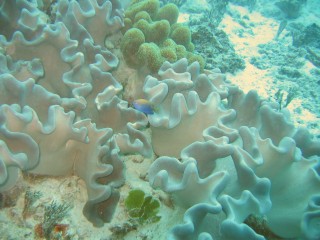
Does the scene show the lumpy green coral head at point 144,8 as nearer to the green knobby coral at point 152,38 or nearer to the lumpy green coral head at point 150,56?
the green knobby coral at point 152,38

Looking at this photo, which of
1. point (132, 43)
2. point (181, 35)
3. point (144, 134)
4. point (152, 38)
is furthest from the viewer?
point (181, 35)

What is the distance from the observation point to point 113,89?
9.80 feet

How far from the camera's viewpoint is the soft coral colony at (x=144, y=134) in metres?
2.11

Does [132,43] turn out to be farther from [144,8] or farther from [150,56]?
[144,8]

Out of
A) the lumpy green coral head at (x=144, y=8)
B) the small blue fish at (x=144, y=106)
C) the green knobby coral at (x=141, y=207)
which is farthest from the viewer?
the lumpy green coral head at (x=144, y=8)

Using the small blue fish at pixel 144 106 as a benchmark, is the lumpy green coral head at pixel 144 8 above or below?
above

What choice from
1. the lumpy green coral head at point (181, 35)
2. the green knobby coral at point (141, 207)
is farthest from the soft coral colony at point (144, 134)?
the lumpy green coral head at point (181, 35)

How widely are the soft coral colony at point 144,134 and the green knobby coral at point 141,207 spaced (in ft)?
0.41

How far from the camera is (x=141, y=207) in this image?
2279 mm

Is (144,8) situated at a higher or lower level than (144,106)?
higher

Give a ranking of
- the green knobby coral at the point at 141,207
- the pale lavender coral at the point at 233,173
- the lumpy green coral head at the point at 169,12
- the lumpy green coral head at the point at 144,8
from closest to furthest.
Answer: the pale lavender coral at the point at 233,173 < the green knobby coral at the point at 141,207 < the lumpy green coral head at the point at 144,8 < the lumpy green coral head at the point at 169,12

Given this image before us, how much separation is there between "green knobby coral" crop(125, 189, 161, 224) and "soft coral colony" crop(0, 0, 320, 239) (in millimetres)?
126

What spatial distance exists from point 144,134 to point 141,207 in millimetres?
796

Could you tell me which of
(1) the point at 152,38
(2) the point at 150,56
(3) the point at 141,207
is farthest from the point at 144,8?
(3) the point at 141,207
